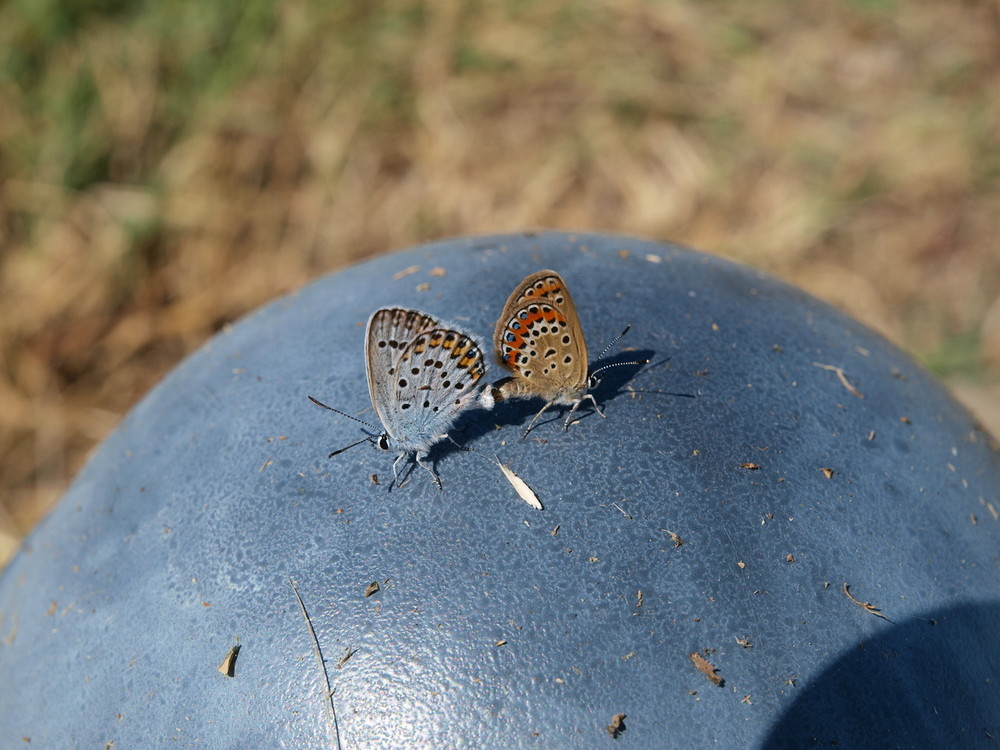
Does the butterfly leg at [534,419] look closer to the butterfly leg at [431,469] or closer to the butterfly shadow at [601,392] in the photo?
the butterfly shadow at [601,392]

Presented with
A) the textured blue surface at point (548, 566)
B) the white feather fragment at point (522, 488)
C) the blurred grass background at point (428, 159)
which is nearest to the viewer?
the textured blue surface at point (548, 566)

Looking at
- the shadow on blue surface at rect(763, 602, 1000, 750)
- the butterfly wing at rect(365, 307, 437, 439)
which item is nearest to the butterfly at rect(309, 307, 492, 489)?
the butterfly wing at rect(365, 307, 437, 439)

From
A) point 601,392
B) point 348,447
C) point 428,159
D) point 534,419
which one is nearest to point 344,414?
point 348,447

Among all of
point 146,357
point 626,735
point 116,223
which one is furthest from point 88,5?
point 626,735

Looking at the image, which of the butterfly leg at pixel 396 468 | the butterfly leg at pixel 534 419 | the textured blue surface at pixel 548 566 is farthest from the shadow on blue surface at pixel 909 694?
the butterfly leg at pixel 396 468

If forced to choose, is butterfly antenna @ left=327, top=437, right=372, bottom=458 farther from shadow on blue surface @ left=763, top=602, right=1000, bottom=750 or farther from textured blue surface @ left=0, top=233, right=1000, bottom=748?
shadow on blue surface @ left=763, top=602, right=1000, bottom=750

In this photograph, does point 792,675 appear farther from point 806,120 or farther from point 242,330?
point 806,120

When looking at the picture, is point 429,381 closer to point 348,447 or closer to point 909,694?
point 348,447

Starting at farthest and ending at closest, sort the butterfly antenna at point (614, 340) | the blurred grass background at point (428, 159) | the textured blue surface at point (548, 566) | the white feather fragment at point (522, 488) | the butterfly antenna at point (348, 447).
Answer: the blurred grass background at point (428, 159) < the butterfly antenna at point (614, 340) < the butterfly antenna at point (348, 447) < the white feather fragment at point (522, 488) < the textured blue surface at point (548, 566)
